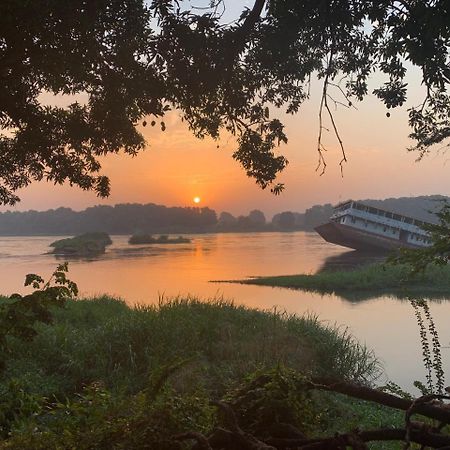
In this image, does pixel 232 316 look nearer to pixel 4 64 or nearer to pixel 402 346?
pixel 402 346

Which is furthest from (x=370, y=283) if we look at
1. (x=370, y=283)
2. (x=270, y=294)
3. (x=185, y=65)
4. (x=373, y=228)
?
(x=373, y=228)

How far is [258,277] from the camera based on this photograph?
3891 cm

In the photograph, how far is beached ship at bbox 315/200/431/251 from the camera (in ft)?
201

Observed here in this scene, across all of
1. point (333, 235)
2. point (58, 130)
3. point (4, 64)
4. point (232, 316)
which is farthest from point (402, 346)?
point (333, 235)

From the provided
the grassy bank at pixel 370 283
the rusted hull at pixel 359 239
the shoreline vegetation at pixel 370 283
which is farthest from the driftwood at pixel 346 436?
the rusted hull at pixel 359 239

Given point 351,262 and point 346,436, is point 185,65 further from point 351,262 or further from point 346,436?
point 351,262

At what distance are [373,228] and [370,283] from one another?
31.2 metres

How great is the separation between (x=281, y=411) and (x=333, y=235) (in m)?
66.4

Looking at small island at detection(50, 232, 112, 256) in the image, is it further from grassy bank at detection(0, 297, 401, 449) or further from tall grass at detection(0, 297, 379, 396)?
tall grass at detection(0, 297, 379, 396)

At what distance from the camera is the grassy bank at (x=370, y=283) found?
31.1m

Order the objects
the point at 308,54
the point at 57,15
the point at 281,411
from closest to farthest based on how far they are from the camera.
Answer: the point at 281,411
the point at 57,15
the point at 308,54

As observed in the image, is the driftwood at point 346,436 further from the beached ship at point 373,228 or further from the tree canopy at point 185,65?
the beached ship at point 373,228

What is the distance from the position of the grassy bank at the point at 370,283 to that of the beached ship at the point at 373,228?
2677 cm

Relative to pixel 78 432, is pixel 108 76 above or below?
above
